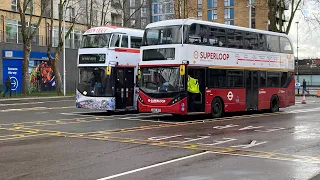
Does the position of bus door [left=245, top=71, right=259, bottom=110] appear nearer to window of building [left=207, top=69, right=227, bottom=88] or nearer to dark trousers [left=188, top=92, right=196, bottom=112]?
window of building [left=207, top=69, right=227, bottom=88]

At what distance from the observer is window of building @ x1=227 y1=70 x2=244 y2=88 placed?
830 inches

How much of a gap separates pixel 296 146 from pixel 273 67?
12.9m

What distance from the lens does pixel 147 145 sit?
1163 cm

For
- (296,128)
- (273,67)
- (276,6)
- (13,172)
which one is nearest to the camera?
(13,172)

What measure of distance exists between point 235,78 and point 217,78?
1.56 m

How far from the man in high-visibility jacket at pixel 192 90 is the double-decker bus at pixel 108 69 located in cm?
438

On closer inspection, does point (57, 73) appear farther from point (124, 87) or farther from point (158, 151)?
point (158, 151)

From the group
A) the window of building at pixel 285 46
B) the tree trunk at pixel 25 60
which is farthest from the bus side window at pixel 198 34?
the tree trunk at pixel 25 60

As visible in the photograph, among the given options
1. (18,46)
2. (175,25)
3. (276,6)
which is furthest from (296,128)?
(18,46)

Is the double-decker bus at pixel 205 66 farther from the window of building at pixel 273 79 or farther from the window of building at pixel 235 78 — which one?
the window of building at pixel 273 79

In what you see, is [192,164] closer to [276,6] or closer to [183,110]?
[183,110]

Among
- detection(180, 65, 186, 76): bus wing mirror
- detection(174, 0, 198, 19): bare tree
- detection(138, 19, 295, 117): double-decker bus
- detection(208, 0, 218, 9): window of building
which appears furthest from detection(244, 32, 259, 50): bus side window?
detection(208, 0, 218, 9): window of building

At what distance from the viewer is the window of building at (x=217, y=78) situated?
19844mm

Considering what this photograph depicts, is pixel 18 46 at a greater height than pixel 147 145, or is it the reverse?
pixel 18 46
